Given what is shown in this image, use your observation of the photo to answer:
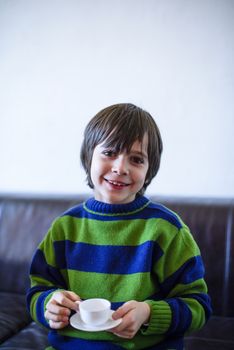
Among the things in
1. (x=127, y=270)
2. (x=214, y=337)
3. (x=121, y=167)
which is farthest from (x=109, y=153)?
(x=214, y=337)

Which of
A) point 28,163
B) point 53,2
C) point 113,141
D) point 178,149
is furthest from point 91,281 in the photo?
point 53,2

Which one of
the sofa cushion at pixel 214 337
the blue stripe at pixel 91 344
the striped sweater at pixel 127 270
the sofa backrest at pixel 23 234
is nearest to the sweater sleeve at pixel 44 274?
the striped sweater at pixel 127 270

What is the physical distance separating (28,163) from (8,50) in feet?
2.21

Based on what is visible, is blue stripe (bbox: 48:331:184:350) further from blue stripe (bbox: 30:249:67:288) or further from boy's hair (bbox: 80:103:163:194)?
boy's hair (bbox: 80:103:163:194)

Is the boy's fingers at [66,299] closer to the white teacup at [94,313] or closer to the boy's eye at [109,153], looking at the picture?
the white teacup at [94,313]

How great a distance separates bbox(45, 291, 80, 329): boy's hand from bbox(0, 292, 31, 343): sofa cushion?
1.59 ft

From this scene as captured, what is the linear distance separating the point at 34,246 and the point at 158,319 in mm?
955

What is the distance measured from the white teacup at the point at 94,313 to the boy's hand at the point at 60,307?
0.28ft

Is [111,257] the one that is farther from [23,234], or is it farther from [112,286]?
[23,234]

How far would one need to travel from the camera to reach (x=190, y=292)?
937 millimetres

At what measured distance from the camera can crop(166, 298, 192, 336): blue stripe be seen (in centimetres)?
88

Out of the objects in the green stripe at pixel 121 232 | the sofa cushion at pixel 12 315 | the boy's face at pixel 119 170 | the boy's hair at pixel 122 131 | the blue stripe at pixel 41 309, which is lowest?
the sofa cushion at pixel 12 315

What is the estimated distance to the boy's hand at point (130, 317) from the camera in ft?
2.59

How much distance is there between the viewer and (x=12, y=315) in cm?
143
